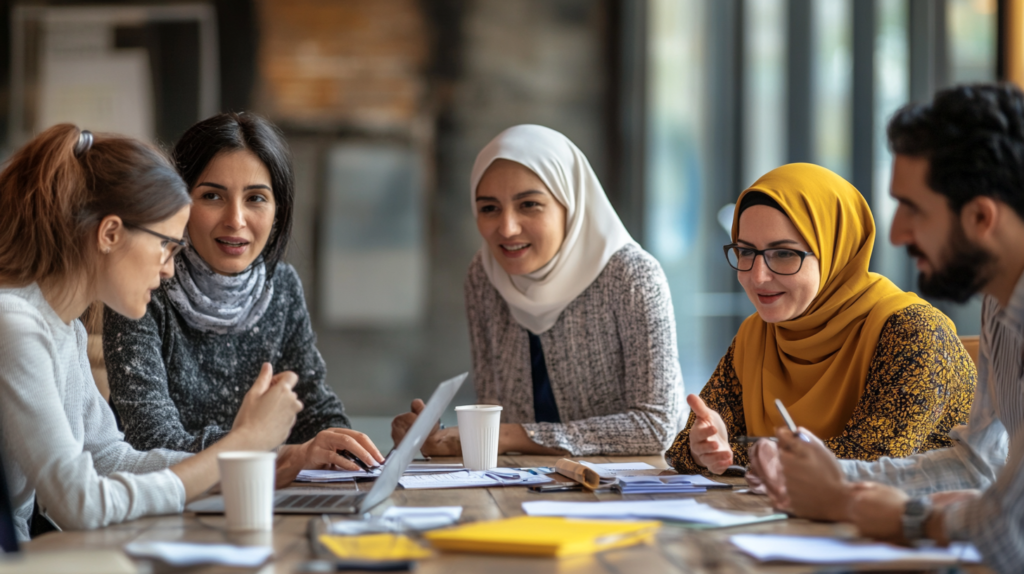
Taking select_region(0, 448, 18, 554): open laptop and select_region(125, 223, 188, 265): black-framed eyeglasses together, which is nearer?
select_region(0, 448, 18, 554): open laptop

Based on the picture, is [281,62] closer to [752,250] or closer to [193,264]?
[193,264]

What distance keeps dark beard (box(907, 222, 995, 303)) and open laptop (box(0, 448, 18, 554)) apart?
1278 millimetres

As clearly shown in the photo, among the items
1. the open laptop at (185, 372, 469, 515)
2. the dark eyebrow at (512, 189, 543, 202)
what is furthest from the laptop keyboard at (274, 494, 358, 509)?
the dark eyebrow at (512, 189, 543, 202)

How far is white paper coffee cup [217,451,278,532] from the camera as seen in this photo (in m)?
1.15

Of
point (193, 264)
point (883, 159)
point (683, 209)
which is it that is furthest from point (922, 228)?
point (683, 209)

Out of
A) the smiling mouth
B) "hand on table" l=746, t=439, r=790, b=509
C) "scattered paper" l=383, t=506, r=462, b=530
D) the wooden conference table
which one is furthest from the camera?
the smiling mouth

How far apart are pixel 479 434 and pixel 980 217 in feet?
3.09

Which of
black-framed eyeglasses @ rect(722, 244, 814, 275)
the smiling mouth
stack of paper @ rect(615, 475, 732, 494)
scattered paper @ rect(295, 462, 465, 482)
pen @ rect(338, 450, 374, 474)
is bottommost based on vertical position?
scattered paper @ rect(295, 462, 465, 482)

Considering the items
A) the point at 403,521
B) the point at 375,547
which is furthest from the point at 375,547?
the point at 403,521

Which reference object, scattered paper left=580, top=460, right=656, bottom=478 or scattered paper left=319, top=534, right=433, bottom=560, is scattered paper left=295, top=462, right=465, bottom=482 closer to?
scattered paper left=580, top=460, right=656, bottom=478

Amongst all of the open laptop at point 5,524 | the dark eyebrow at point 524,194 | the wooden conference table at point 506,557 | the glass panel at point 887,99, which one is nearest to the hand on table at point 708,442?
the wooden conference table at point 506,557

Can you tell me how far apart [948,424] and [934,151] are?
71 cm

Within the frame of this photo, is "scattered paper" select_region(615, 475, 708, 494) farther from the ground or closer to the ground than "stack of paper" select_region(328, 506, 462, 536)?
closer to the ground

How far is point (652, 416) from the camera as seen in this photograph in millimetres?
2041
